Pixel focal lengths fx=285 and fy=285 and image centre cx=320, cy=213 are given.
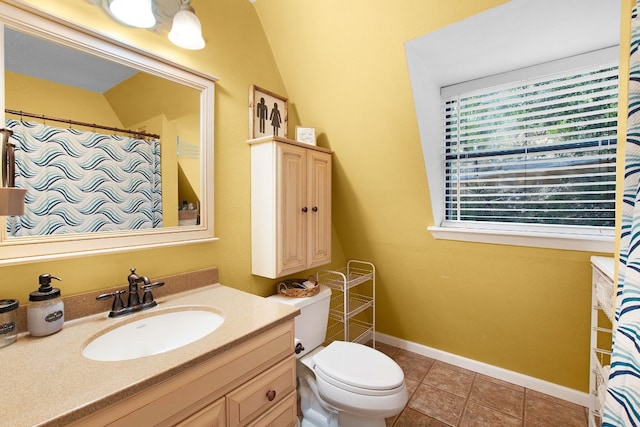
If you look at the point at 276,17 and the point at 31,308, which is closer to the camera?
the point at 31,308

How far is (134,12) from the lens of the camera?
1144 millimetres

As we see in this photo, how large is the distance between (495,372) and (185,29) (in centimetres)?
281

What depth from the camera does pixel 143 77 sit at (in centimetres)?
128

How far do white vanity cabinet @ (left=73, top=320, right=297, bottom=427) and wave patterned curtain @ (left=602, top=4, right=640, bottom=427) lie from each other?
0.94 meters

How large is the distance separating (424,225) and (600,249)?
941 millimetres

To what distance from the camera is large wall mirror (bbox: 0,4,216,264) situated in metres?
0.98

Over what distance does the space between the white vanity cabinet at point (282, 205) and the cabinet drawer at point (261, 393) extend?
624 mm

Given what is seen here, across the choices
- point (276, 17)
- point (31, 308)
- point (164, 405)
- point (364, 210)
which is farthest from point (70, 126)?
point (364, 210)

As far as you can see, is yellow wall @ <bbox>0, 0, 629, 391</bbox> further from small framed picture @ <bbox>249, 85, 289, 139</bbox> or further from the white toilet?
the white toilet

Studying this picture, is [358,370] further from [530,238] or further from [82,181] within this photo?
[82,181]

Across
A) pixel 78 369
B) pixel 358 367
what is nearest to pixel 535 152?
pixel 358 367

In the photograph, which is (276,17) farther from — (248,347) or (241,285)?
(248,347)

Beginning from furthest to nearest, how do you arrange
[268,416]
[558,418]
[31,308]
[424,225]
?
[424,225] → [558,418] → [268,416] → [31,308]

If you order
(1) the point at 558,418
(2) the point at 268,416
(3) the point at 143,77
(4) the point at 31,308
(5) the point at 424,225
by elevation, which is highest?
(3) the point at 143,77
